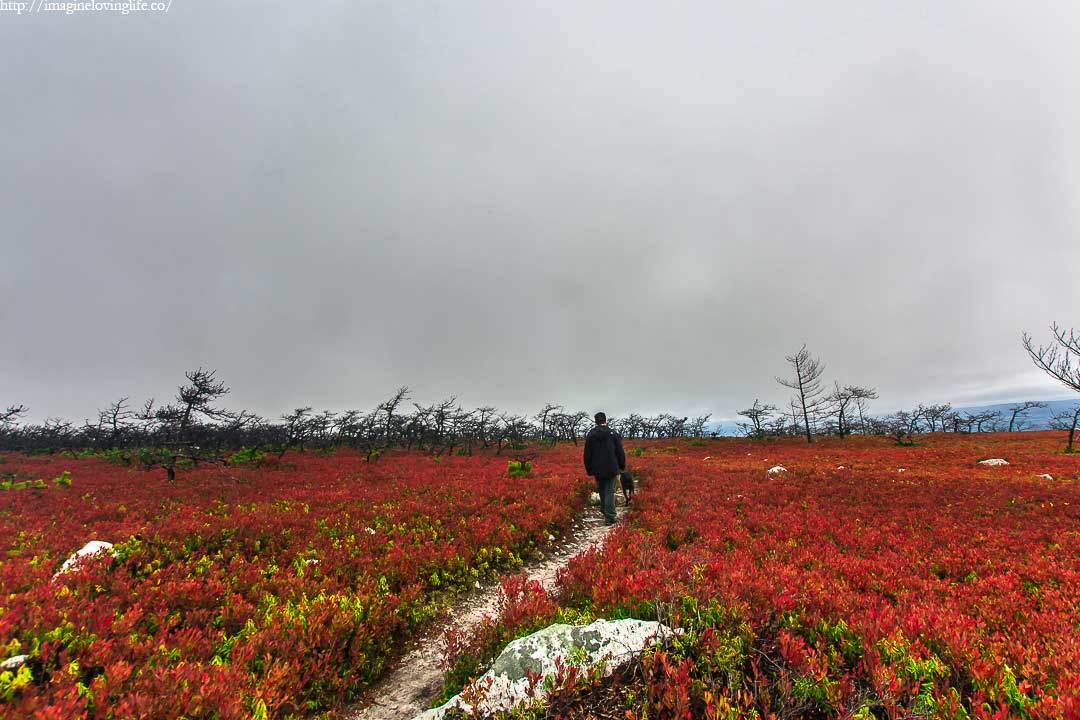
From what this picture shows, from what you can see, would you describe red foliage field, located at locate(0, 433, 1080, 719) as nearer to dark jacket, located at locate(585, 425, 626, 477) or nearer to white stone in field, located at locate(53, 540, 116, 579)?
white stone in field, located at locate(53, 540, 116, 579)

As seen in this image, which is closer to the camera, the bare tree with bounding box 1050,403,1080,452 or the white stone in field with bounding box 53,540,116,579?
the white stone in field with bounding box 53,540,116,579

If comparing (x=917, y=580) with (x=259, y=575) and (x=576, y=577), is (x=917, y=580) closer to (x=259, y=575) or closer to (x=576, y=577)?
(x=576, y=577)

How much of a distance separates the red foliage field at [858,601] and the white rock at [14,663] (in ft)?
18.1

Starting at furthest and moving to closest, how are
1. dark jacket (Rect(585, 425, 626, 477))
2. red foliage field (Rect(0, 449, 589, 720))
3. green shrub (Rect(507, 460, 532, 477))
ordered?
green shrub (Rect(507, 460, 532, 477)) → dark jacket (Rect(585, 425, 626, 477)) → red foliage field (Rect(0, 449, 589, 720))

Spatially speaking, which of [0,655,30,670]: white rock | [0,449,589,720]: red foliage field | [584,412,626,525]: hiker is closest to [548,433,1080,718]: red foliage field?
[584,412,626,525]: hiker

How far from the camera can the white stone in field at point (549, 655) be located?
3.51 meters

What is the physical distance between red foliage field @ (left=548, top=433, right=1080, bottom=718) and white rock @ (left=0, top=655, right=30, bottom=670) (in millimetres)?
5516

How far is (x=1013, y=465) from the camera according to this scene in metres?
19.0

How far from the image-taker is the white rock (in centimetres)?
334

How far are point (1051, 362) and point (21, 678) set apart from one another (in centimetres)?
2298

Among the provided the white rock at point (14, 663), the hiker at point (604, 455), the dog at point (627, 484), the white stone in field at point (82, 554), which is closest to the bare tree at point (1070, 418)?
the dog at point (627, 484)

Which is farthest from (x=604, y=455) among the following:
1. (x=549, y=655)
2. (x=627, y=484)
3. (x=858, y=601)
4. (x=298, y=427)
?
(x=298, y=427)

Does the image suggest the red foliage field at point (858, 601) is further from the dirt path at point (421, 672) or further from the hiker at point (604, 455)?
the dirt path at point (421, 672)

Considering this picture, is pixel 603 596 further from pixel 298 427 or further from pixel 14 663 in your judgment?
pixel 298 427
